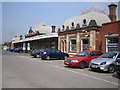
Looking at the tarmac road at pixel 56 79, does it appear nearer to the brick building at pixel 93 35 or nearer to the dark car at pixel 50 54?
the dark car at pixel 50 54

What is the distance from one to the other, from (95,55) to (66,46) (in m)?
16.4

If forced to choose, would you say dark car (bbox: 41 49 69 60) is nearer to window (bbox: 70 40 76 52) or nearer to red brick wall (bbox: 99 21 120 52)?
red brick wall (bbox: 99 21 120 52)

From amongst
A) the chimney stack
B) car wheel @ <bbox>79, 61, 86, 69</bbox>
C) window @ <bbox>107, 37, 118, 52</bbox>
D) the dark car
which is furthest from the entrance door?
car wheel @ <bbox>79, 61, 86, 69</bbox>

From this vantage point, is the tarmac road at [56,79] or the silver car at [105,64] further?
the silver car at [105,64]

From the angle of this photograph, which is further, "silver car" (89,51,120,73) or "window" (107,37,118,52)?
"window" (107,37,118,52)

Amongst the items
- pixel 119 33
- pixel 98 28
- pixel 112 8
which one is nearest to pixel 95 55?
pixel 119 33

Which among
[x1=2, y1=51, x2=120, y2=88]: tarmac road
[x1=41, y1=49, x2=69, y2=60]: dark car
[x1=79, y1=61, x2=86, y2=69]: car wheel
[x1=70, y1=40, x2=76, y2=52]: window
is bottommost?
[x1=2, y1=51, x2=120, y2=88]: tarmac road

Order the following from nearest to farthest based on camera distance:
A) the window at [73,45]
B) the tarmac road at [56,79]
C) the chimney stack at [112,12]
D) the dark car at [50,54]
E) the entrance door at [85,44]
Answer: the tarmac road at [56,79], the dark car at [50,54], the entrance door at [85,44], the window at [73,45], the chimney stack at [112,12]

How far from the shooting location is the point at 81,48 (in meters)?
25.5

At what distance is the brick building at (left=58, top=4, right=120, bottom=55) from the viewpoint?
2034 cm

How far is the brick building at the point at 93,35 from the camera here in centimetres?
2034

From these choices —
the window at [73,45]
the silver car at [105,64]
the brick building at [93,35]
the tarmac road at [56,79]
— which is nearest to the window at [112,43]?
the brick building at [93,35]

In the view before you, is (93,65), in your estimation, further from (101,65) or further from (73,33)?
(73,33)

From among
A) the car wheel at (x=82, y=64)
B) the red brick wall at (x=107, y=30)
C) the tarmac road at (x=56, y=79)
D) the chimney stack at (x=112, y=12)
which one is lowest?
the tarmac road at (x=56, y=79)
